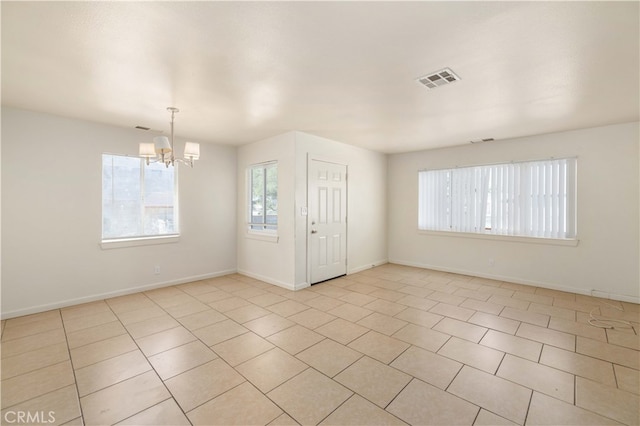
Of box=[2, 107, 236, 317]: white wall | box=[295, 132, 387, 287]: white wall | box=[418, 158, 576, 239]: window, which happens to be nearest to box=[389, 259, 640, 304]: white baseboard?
box=[418, 158, 576, 239]: window

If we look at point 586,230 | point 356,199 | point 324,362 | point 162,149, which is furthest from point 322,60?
point 586,230

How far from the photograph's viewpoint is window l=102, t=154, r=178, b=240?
14.0 feet

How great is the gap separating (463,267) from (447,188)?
A: 5.30 ft

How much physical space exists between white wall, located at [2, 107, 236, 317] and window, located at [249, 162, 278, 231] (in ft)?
4.06

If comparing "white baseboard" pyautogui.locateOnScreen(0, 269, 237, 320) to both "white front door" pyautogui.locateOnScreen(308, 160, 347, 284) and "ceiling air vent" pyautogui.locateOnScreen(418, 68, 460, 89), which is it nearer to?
"white front door" pyautogui.locateOnScreen(308, 160, 347, 284)

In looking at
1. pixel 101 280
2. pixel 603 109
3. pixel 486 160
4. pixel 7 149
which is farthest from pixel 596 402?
pixel 7 149

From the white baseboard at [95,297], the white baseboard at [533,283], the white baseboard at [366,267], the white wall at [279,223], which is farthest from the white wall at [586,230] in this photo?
the white baseboard at [95,297]

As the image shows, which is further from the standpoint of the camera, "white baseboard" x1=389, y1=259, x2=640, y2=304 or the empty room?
"white baseboard" x1=389, y1=259, x2=640, y2=304

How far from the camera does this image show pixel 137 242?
446 cm

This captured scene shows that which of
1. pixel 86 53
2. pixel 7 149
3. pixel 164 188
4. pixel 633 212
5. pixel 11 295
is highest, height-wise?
pixel 86 53

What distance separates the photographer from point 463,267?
5.60 metres

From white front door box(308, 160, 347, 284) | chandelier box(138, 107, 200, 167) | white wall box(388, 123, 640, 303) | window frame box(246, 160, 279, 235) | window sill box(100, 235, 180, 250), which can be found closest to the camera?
chandelier box(138, 107, 200, 167)

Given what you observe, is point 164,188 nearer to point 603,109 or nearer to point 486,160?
point 486,160
